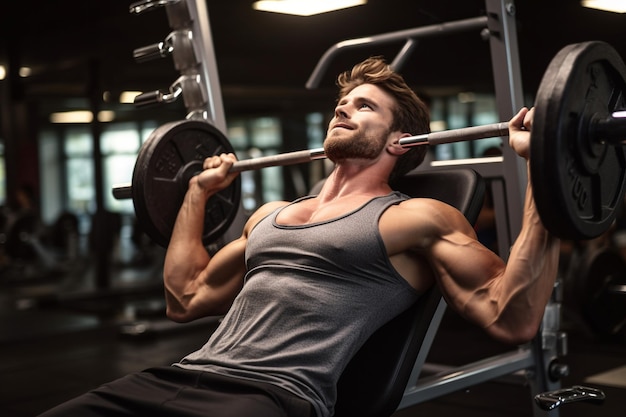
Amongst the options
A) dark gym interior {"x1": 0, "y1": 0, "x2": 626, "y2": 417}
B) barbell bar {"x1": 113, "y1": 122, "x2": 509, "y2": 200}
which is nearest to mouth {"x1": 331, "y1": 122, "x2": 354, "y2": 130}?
barbell bar {"x1": 113, "y1": 122, "x2": 509, "y2": 200}

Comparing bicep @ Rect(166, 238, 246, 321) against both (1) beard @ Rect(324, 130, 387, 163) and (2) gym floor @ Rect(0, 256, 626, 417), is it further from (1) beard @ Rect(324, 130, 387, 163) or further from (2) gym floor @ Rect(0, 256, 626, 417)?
(2) gym floor @ Rect(0, 256, 626, 417)

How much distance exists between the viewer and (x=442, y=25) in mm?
2590

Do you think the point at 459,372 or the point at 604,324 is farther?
the point at 604,324

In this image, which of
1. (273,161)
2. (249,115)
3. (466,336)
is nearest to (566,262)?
(466,336)

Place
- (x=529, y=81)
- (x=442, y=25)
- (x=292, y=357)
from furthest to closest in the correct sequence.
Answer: (x=529, y=81), (x=442, y=25), (x=292, y=357)

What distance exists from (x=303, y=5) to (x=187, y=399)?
4284mm

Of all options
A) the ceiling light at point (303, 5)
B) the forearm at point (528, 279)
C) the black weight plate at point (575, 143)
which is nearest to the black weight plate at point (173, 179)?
the forearm at point (528, 279)

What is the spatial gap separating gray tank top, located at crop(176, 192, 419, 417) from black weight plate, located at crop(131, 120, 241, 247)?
0.57m

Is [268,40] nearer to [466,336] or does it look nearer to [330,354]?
[466,336]

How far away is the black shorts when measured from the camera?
1317mm

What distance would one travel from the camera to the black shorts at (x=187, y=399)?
4.32 ft

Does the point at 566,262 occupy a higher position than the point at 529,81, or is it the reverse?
the point at 529,81

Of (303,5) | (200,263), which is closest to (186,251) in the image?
(200,263)

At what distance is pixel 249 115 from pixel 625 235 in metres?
5.52
